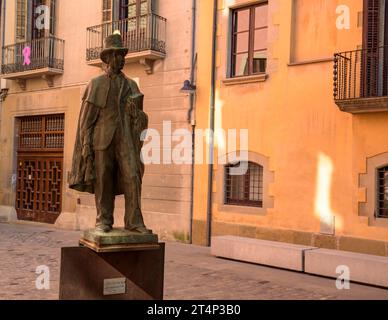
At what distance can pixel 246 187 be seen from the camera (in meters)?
13.0

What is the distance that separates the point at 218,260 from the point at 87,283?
6039 mm

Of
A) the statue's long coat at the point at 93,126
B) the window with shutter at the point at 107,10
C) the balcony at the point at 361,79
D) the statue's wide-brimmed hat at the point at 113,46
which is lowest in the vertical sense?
the statue's long coat at the point at 93,126

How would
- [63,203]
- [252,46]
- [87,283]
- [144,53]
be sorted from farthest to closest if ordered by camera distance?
[63,203]
[144,53]
[252,46]
[87,283]

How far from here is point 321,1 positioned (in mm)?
11742

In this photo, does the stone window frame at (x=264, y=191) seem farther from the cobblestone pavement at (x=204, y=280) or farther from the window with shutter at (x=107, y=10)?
the window with shutter at (x=107, y=10)

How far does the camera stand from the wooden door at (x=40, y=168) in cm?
1775

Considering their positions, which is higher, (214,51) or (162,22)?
(162,22)

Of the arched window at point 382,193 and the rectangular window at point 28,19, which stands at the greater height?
the rectangular window at point 28,19

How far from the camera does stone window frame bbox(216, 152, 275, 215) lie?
12344 mm

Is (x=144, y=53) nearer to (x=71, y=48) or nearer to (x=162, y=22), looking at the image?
(x=162, y=22)

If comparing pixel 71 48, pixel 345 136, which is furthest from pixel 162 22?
pixel 345 136

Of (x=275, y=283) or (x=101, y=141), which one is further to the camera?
(x=275, y=283)

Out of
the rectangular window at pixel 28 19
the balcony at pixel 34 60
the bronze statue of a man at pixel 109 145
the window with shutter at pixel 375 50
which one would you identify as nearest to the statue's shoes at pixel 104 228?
the bronze statue of a man at pixel 109 145

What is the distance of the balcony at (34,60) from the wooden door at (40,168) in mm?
1407
